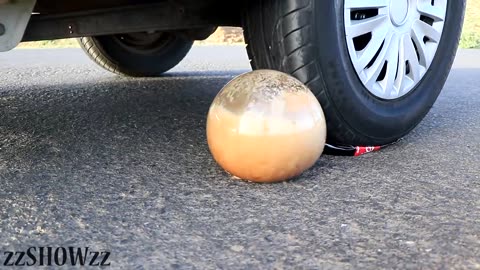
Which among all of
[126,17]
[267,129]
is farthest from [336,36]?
[126,17]

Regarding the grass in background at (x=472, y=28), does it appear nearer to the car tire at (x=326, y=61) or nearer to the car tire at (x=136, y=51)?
the car tire at (x=136, y=51)

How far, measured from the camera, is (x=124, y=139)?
89.4 inches

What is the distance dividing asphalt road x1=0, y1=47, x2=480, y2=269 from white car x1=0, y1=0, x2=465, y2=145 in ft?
0.54

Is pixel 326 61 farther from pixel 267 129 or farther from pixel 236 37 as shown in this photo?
pixel 236 37

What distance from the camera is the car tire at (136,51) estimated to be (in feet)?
12.9

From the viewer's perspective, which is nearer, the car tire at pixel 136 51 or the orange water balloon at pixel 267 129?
the orange water balloon at pixel 267 129

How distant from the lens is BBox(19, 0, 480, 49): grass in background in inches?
363

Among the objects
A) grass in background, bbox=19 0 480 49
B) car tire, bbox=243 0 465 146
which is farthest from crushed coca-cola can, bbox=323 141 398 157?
grass in background, bbox=19 0 480 49

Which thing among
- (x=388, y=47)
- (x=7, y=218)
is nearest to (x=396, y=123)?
(x=388, y=47)

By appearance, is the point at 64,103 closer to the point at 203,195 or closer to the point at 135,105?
the point at 135,105

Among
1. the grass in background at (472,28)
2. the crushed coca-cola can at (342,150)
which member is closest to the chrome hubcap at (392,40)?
the crushed coca-cola can at (342,150)

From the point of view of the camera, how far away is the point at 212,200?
1.56m

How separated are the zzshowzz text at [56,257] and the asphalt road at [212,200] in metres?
0.03

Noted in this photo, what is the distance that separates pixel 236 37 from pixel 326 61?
9330mm
